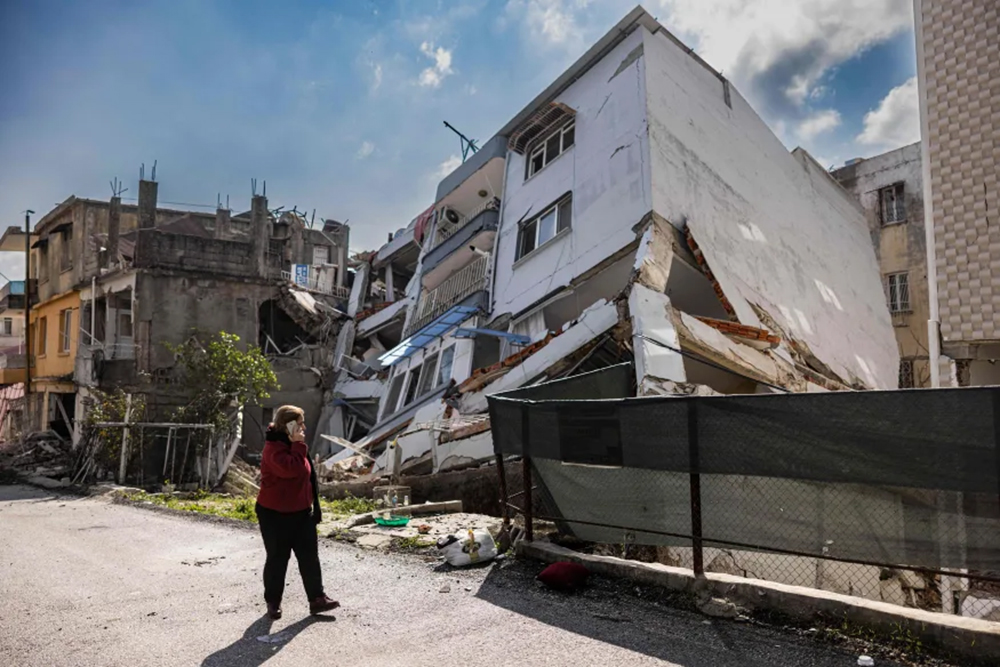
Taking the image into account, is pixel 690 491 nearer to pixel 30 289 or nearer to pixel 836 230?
pixel 836 230

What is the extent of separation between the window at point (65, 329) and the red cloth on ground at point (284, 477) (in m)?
26.6

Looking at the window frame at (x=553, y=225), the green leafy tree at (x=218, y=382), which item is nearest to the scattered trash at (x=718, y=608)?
the window frame at (x=553, y=225)

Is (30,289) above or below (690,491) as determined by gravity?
above

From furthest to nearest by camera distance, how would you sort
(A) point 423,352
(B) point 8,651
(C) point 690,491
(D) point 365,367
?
(D) point 365,367
(A) point 423,352
(C) point 690,491
(B) point 8,651

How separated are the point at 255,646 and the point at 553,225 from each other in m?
14.6

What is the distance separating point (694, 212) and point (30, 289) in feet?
100

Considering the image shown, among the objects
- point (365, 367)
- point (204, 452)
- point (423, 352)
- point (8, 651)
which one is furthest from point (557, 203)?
point (8, 651)

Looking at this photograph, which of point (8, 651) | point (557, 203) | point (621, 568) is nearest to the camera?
point (8, 651)

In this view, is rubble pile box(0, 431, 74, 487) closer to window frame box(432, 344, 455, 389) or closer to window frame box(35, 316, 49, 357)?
window frame box(35, 316, 49, 357)

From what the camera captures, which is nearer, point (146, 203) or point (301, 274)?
point (146, 203)

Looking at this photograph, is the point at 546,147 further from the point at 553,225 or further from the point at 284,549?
the point at 284,549

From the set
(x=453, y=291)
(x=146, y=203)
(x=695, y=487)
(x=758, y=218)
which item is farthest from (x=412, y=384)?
(x=695, y=487)

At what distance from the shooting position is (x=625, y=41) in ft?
57.1

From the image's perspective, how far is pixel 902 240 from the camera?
2575 centimetres
